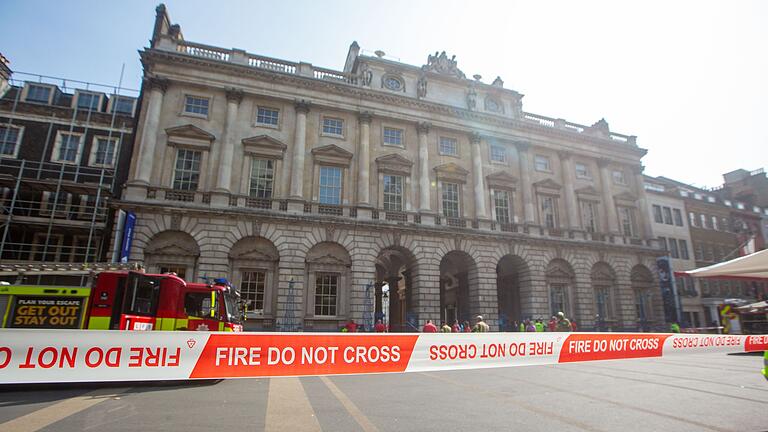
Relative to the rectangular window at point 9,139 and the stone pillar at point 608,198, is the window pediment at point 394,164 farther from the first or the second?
the rectangular window at point 9,139

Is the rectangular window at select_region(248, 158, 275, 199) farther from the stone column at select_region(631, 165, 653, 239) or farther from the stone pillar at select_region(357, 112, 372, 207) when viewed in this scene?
the stone column at select_region(631, 165, 653, 239)

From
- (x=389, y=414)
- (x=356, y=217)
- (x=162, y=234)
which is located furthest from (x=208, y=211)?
(x=389, y=414)

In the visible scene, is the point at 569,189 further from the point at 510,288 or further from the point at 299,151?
the point at 299,151

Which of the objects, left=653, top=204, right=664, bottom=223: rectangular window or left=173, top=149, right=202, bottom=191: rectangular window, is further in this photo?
left=653, top=204, right=664, bottom=223: rectangular window

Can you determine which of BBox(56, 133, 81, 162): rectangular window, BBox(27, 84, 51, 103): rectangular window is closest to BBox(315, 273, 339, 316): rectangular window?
BBox(56, 133, 81, 162): rectangular window

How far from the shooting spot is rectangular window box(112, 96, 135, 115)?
1057 inches

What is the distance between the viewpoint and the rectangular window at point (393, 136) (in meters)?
26.0

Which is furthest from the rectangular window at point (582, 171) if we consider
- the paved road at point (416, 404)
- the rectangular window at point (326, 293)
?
the paved road at point (416, 404)

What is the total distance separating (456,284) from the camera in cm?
2944

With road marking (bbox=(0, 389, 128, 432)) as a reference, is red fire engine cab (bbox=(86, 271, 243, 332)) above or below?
above

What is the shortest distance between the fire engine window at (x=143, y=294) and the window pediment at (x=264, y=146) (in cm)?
1330

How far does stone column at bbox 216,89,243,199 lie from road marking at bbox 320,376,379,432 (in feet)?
51.8

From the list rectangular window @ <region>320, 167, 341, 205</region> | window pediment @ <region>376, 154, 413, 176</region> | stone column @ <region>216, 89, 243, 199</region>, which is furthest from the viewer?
window pediment @ <region>376, 154, 413, 176</region>

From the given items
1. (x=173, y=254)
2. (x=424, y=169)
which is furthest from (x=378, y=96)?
(x=173, y=254)
